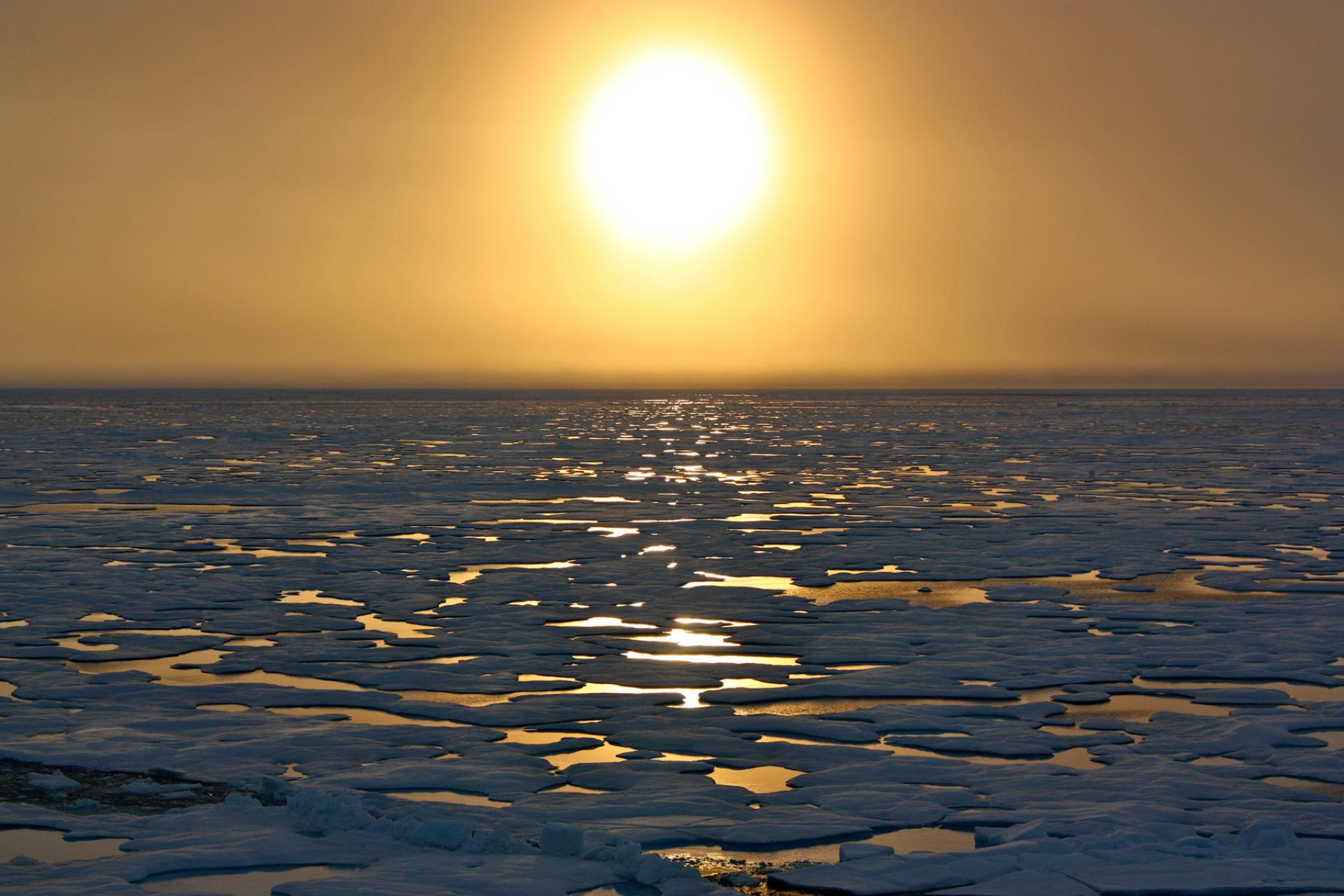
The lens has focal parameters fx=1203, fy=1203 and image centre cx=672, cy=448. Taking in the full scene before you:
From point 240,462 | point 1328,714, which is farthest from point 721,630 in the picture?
point 240,462

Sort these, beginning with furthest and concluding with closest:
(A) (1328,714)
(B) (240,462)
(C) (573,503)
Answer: (B) (240,462), (C) (573,503), (A) (1328,714)

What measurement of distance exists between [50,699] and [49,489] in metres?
13.7

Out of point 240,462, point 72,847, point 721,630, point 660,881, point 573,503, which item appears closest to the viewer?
point 660,881

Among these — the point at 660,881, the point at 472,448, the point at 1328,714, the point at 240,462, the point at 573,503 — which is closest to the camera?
the point at 660,881

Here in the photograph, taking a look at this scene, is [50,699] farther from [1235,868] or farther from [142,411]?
[142,411]

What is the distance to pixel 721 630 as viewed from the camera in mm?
8359

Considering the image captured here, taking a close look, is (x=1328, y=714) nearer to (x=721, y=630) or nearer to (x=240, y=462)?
(x=721, y=630)

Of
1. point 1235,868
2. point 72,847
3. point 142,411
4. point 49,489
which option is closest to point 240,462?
point 49,489

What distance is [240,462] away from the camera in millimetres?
24516

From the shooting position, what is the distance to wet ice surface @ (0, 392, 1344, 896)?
4301 millimetres

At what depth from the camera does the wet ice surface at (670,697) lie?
430 cm

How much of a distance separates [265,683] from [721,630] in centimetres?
306

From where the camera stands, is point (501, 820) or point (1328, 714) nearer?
point (501, 820)

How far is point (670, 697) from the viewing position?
6562mm
